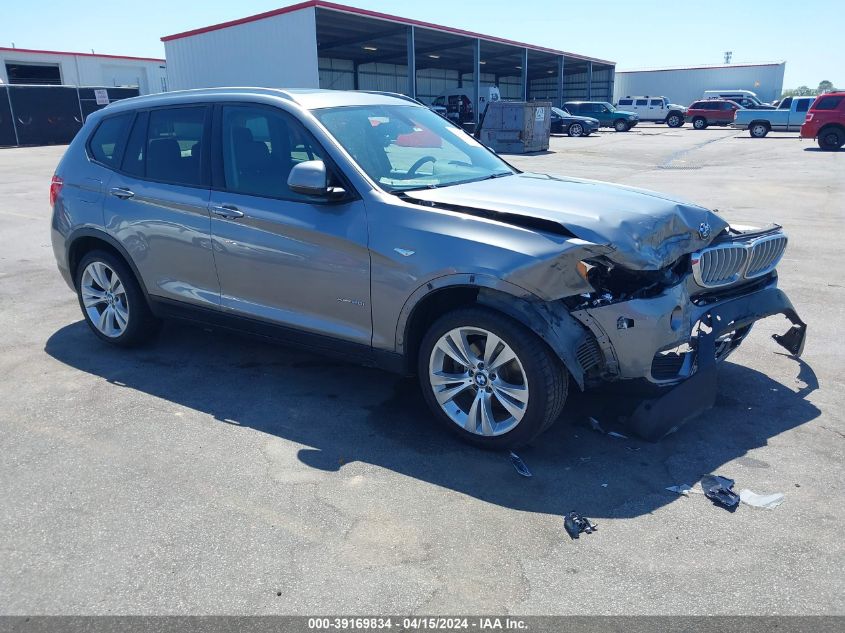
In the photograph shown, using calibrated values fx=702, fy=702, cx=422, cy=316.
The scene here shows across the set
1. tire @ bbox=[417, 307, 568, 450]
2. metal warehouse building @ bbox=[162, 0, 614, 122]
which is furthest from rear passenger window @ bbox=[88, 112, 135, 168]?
metal warehouse building @ bbox=[162, 0, 614, 122]

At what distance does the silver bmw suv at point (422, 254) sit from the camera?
3.63m

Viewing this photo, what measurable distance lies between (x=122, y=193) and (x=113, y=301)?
895mm

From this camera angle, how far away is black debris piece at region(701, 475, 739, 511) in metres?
3.37

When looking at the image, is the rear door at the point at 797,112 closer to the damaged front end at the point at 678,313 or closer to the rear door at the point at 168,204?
the damaged front end at the point at 678,313

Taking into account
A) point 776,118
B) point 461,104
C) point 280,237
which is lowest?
point 776,118

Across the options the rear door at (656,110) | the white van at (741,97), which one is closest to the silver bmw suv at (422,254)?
the white van at (741,97)

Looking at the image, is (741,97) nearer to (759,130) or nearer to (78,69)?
(759,130)

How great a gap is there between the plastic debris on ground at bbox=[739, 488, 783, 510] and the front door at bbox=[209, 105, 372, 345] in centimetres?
219

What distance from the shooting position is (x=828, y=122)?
25859mm

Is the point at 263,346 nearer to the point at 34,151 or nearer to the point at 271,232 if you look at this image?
the point at 271,232

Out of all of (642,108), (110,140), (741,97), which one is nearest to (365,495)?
Answer: (110,140)

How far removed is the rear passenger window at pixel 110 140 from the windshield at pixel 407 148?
6.06ft

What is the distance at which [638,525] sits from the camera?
10.6ft

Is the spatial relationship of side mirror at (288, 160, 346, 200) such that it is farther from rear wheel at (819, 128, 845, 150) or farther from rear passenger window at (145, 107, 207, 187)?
rear wheel at (819, 128, 845, 150)
